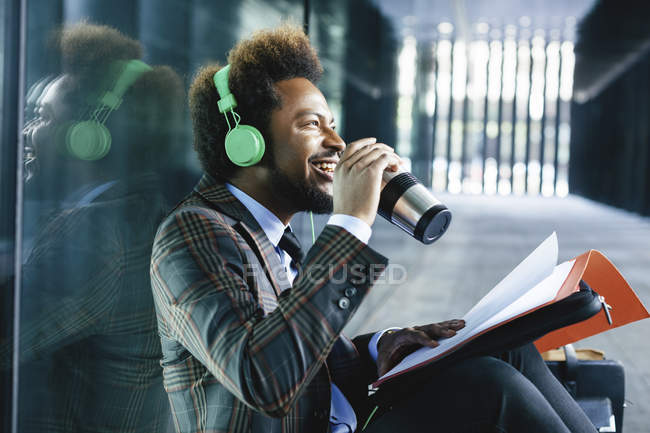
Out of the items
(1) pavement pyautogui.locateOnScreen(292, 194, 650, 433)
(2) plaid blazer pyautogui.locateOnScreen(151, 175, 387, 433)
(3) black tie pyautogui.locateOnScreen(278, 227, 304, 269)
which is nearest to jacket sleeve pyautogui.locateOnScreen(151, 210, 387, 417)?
(2) plaid blazer pyautogui.locateOnScreen(151, 175, 387, 433)

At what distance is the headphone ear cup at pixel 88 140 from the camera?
52.8 inches

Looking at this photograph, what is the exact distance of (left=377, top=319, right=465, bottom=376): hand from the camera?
1.34 meters

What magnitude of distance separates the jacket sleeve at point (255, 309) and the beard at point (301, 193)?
0.29 metres

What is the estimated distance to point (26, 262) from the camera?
4.02ft

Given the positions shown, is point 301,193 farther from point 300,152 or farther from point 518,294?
point 518,294

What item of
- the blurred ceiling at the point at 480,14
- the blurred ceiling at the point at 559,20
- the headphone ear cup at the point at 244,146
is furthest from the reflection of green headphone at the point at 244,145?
the blurred ceiling at the point at 559,20

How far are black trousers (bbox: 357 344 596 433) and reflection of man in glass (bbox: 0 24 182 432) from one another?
0.64 meters

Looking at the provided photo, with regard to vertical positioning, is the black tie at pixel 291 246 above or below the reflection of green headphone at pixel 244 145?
below

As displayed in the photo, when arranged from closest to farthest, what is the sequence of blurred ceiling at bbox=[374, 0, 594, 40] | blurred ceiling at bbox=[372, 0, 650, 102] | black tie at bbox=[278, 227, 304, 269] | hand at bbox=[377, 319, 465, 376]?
1. hand at bbox=[377, 319, 465, 376]
2. black tie at bbox=[278, 227, 304, 269]
3. blurred ceiling at bbox=[374, 0, 594, 40]
4. blurred ceiling at bbox=[372, 0, 650, 102]

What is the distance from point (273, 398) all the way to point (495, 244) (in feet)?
29.2

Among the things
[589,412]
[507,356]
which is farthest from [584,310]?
[589,412]

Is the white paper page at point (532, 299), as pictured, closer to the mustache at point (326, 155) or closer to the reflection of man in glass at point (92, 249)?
the mustache at point (326, 155)

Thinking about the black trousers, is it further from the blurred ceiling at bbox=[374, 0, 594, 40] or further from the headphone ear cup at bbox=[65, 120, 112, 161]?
the blurred ceiling at bbox=[374, 0, 594, 40]

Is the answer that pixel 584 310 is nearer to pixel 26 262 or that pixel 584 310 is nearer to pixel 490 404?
pixel 490 404
